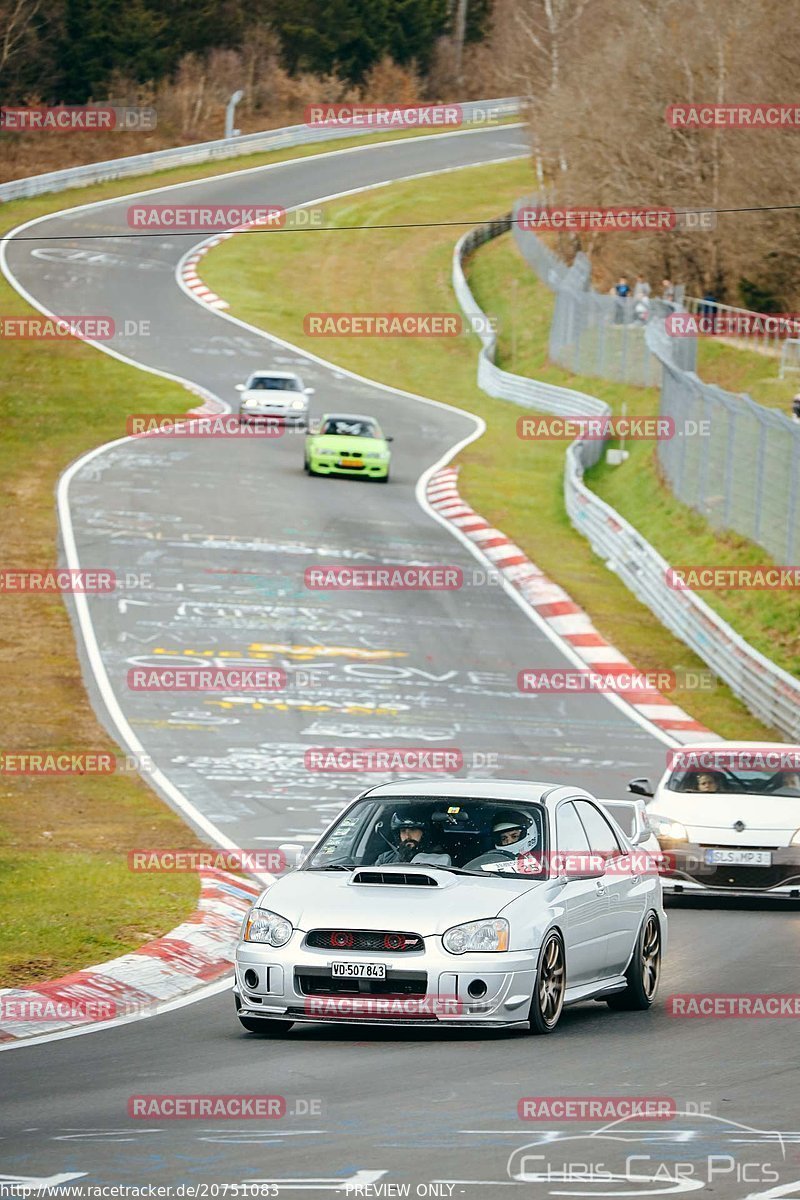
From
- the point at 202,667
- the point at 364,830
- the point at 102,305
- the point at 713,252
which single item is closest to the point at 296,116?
the point at 102,305

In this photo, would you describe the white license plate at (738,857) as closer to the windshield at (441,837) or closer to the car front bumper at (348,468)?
the windshield at (441,837)

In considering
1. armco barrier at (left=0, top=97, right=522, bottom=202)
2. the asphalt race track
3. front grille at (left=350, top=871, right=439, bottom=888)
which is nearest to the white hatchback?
the asphalt race track

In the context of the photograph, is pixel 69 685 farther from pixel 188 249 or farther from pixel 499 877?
pixel 188 249

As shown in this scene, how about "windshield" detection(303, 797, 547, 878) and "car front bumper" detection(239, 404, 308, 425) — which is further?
"car front bumper" detection(239, 404, 308, 425)

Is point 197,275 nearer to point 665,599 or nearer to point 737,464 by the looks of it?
point 737,464

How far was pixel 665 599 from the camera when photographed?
3222cm

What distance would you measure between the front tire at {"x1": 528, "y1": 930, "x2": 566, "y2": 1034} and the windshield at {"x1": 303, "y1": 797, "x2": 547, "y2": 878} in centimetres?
51

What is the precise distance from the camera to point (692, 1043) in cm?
1072

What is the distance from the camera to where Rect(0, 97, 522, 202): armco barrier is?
7506cm

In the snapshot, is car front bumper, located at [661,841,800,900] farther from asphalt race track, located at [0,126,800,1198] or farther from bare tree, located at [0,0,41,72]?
bare tree, located at [0,0,41,72]

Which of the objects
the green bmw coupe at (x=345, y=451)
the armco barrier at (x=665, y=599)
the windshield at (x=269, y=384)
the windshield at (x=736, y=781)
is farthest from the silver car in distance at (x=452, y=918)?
the windshield at (x=269, y=384)

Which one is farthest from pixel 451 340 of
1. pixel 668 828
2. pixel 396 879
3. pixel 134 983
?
pixel 396 879

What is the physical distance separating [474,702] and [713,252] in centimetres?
3131

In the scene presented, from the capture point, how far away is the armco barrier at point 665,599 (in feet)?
88.3
